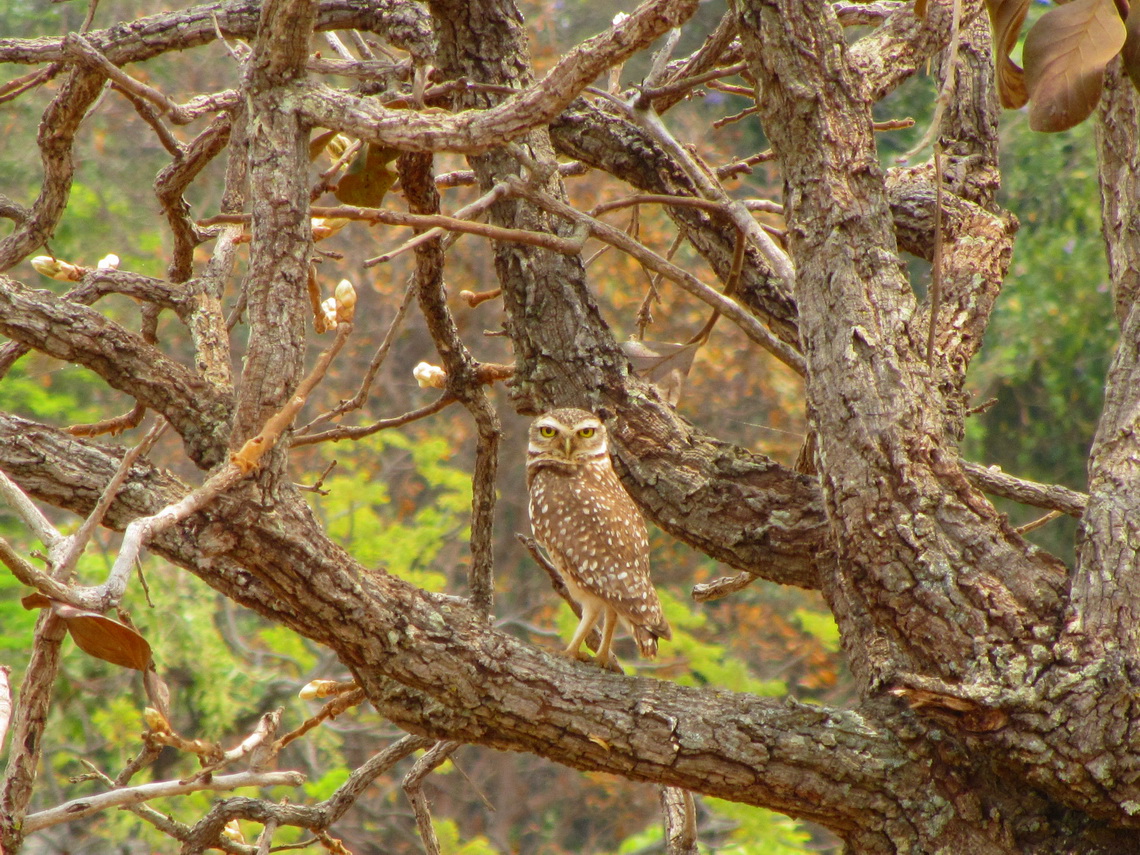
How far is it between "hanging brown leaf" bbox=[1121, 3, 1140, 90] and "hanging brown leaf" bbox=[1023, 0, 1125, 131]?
0.19 ft

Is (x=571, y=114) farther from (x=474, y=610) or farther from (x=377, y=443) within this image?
(x=377, y=443)

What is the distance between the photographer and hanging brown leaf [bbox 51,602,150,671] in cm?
150

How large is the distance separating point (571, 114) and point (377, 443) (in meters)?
7.19

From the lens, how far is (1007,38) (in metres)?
2.09

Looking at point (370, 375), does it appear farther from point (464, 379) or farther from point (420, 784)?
point (420, 784)

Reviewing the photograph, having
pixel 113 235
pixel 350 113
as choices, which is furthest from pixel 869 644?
pixel 113 235

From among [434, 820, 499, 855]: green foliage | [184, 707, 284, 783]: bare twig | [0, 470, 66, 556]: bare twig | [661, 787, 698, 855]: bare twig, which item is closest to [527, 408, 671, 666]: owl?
[661, 787, 698, 855]: bare twig

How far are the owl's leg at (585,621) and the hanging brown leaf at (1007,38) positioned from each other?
1863 mm

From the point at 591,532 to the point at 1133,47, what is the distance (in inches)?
81.9

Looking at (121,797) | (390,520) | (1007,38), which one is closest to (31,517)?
(121,797)

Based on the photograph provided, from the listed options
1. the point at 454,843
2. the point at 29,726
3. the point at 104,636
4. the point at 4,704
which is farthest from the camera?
the point at 454,843

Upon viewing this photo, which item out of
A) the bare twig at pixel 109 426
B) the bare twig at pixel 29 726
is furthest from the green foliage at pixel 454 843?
the bare twig at pixel 29 726

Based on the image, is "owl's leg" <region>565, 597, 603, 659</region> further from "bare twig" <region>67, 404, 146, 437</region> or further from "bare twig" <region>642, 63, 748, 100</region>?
"bare twig" <region>642, 63, 748, 100</region>

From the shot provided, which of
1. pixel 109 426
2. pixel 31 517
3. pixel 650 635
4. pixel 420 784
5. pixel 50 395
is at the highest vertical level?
pixel 50 395
